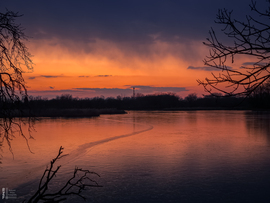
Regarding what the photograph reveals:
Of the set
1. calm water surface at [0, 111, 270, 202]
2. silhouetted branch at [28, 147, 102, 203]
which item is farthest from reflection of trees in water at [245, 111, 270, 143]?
silhouetted branch at [28, 147, 102, 203]

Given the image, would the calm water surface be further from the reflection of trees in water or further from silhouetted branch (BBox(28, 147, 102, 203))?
the reflection of trees in water

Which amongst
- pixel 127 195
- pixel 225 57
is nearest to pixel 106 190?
pixel 127 195

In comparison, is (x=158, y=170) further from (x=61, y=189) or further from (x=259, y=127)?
(x=259, y=127)

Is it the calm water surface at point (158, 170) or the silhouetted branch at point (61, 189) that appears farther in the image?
the calm water surface at point (158, 170)

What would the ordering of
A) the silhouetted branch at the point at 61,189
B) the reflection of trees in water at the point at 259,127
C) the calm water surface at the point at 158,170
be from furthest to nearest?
the reflection of trees in water at the point at 259,127 → the calm water surface at the point at 158,170 → the silhouetted branch at the point at 61,189

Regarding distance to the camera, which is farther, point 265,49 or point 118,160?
point 118,160

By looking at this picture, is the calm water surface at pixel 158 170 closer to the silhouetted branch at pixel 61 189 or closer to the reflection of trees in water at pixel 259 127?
the silhouetted branch at pixel 61 189

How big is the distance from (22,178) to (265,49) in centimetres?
741

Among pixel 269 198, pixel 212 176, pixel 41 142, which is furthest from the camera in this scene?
pixel 41 142

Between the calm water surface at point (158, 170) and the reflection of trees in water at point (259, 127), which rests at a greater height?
the reflection of trees in water at point (259, 127)

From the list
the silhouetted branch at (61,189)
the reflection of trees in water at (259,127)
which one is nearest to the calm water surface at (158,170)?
the silhouetted branch at (61,189)

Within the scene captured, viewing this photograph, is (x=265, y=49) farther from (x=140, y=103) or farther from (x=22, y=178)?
(x=140, y=103)

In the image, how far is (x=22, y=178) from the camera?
8289mm

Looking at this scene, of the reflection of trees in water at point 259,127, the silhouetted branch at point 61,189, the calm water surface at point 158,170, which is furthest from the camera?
the reflection of trees in water at point 259,127
